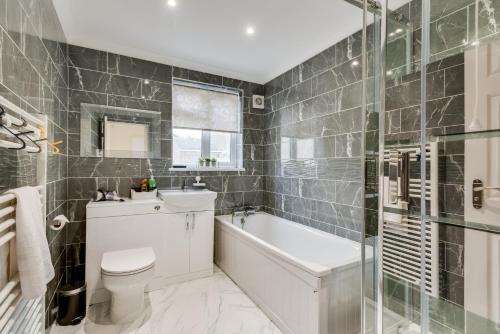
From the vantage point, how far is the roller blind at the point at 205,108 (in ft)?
9.91

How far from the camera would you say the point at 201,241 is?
2688 mm

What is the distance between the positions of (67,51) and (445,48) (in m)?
Answer: 3.12

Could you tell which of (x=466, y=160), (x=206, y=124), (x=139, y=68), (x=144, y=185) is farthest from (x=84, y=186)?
(x=466, y=160)

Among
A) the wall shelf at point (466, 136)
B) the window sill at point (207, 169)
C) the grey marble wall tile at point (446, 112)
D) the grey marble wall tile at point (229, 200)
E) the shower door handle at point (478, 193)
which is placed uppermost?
the grey marble wall tile at point (446, 112)

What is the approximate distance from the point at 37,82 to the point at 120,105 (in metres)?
1.28

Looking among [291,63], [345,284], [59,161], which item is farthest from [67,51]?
[345,284]

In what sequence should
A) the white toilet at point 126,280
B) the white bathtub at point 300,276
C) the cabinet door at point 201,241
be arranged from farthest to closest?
the cabinet door at point 201,241 → the white toilet at point 126,280 → the white bathtub at point 300,276

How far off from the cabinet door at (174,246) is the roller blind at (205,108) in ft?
3.91

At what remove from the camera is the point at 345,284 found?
1652 millimetres

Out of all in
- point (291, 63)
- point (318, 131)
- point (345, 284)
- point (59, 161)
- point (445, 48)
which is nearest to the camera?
point (445, 48)

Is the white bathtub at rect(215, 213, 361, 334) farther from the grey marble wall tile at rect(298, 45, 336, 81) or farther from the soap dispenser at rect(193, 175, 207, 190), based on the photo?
the grey marble wall tile at rect(298, 45, 336, 81)

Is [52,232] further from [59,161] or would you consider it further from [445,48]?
[445,48]

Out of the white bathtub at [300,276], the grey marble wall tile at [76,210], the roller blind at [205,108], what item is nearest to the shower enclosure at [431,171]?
the white bathtub at [300,276]

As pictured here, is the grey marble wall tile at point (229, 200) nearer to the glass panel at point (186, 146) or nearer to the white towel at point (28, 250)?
the glass panel at point (186, 146)
